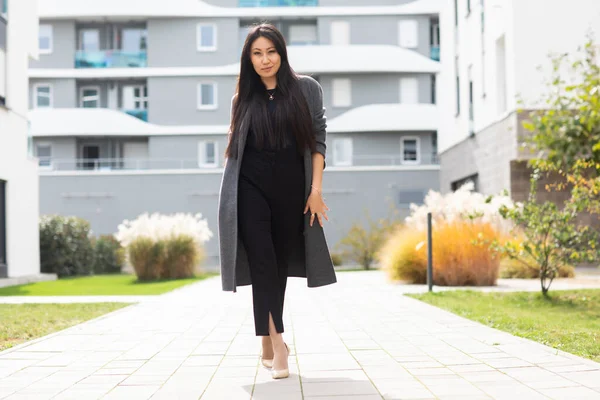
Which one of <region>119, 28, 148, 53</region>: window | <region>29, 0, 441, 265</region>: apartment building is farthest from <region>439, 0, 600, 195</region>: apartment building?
<region>119, 28, 148, 53</region>: window

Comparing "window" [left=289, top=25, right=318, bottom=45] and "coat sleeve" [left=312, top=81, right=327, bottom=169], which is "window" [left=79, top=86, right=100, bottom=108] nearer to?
"window" [left=289, top=25, right=318, bottom=45]

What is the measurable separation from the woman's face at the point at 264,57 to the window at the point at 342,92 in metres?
27.4

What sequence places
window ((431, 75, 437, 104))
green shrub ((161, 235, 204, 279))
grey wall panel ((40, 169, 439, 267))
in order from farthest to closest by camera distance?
window ((431, 75, 437, 104)), grey wall panel ((40, 169, 439, 267)), green shrub ((161, 235, 204, 279))

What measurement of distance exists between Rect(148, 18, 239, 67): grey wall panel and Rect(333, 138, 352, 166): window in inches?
211

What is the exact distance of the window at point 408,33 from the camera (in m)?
31.5

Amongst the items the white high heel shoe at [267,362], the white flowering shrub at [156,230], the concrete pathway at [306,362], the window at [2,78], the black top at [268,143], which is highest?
the window at [2,78]

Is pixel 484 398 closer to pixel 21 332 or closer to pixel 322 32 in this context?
pixel 21 332

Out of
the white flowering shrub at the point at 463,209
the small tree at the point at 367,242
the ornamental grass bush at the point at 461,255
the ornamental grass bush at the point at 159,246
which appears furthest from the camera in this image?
the small tree at the point at 367,242

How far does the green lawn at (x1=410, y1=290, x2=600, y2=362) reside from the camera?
17.6 ft

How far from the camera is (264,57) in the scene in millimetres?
4273

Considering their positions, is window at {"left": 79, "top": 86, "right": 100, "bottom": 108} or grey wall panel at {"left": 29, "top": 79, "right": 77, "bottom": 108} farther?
window at {"left": 79, "top": 86, "right": 100, "bottom": 108}

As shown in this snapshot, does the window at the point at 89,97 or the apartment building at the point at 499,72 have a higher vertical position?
the window at the point at 89,97

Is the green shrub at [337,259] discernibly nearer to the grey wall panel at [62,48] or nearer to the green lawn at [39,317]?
the grey wall panel at [62,48]

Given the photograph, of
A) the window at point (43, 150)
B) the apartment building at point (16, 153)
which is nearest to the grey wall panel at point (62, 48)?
the window at point (43, 150)
